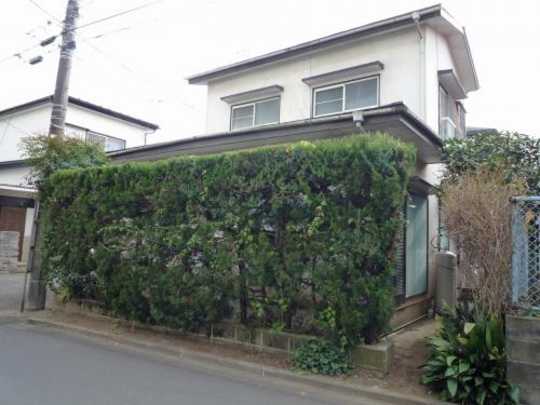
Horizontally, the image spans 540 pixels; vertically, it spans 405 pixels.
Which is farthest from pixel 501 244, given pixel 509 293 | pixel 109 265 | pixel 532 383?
pixel 109 265

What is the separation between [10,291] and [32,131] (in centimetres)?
940

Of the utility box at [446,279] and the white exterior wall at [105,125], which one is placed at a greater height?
the white exterior wall at [105,125]

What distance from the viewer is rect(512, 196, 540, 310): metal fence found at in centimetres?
418

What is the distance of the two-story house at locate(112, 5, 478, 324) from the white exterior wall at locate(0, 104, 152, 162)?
732 cm

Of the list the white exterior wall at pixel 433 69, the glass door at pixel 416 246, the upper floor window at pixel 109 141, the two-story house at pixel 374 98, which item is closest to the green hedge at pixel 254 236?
the two-story house at pixel 374 98

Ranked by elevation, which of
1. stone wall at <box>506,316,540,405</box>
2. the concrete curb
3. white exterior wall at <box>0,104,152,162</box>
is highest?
white exterior wall at <box>0,104,152,162</box>

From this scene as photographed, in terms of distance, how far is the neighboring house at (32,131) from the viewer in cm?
1517

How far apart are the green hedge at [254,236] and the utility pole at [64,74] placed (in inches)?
96.6

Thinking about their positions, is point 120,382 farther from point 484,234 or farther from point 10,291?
point 10,291

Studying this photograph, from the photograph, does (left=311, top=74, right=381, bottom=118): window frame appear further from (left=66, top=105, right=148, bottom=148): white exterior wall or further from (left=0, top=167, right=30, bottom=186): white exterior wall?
(left=0, top=167, right=30, bottom=186): white exterior wall

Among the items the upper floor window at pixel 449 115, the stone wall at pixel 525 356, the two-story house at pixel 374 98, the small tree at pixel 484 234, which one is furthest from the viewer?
the upper floor window at pixel 449 115

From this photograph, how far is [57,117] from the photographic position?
8656mm

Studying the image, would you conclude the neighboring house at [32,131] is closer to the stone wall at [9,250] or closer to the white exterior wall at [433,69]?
the stone wall at [9,250]

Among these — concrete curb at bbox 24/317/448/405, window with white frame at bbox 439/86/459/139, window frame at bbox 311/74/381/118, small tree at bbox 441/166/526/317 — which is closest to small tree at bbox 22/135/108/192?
concrete curb at bbox 24/317/448/405
